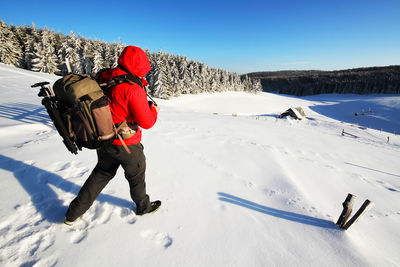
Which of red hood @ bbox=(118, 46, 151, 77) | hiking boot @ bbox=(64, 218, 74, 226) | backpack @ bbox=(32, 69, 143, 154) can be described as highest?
red hood @ bbox=(118, 46, 151, 77)

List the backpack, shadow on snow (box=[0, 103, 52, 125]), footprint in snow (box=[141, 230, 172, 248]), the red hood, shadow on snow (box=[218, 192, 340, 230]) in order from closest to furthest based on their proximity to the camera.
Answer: the backpack
the red hood
footprint in snow (box=[141, 230, 172, 248])
shadow on snow (box=[218, 192, 340, 230])
shadow on snow (box=[0, 103, 52, 125])

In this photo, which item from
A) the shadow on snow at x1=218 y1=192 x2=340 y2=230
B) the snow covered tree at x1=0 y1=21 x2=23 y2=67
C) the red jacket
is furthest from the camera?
the snow covered tree at x1=0 y1=21 x2=23 y2=67

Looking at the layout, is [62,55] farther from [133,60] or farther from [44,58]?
[133,60]

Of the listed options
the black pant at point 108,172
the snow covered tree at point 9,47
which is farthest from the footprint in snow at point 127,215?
the snow covered tree at point 9,47

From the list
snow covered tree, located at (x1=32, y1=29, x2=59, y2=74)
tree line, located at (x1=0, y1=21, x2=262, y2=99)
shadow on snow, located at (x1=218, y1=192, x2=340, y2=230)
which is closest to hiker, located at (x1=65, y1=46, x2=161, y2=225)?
shadow on snow, located at (x1=218, y1=192, x2=340, y2=230)

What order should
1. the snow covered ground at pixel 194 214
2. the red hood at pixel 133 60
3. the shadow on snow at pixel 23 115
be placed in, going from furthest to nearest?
the shadow on snow at pixel 23 115 < the snow covered ground at pixel 194 214 < the red hood at pixel 133 60

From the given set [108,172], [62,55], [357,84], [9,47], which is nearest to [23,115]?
[108,172]

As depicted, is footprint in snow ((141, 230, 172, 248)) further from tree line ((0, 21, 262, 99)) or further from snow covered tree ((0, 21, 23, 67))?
snow covered tree ((0, 21, 23, 67))

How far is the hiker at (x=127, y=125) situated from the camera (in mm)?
2082

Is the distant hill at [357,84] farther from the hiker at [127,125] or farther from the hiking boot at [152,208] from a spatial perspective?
the hiker at [127,125]

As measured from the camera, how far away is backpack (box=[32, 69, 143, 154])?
1832mm

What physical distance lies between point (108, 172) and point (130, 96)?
4.17 ft

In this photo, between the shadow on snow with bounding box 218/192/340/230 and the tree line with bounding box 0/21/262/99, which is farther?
the tree line with bounding box 0/21/262/99

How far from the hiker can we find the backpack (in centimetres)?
13
